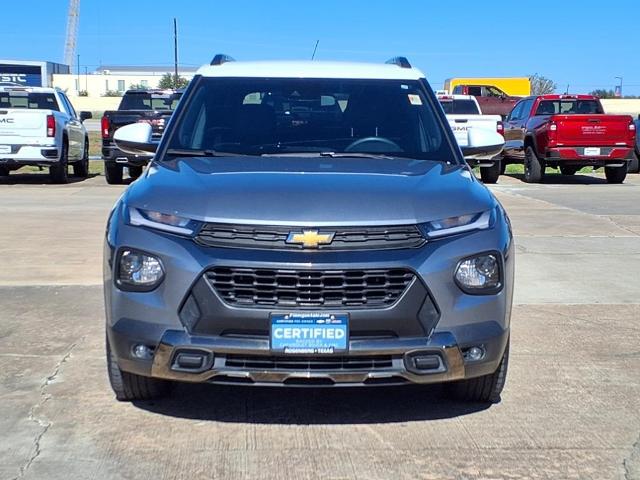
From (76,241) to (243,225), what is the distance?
6610mm

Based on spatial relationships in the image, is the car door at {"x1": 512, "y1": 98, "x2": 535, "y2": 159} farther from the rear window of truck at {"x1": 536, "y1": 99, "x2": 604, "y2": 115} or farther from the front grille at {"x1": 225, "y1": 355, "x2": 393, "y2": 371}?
the front grille at {"x1": 225, "y1": 355, "x2": 393, "y2": 371}

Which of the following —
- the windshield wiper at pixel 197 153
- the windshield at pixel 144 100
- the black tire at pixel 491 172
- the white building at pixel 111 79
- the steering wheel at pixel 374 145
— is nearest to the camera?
the windshield wiper at pixel 197 153

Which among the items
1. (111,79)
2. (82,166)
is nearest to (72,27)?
(111,79)

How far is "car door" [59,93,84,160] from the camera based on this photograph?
18188 millimetres

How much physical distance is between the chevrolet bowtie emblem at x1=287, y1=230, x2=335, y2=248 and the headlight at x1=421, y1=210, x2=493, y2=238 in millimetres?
446

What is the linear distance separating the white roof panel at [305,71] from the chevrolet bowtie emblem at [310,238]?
6.36 ft

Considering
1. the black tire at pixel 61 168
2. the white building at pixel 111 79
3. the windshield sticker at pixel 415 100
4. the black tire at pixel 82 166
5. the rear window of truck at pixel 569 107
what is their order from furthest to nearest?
the white building at pixel 111 79, the rear window of truck at pixel 569 107, the black tire at pixel 82 166, the black tire at pixel 61 168, the windshield sticker at pixel 415 100

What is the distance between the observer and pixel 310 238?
3.92 metres

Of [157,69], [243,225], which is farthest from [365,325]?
[157,69]

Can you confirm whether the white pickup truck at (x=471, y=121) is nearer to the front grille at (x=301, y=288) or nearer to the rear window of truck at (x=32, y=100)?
the rear window of truck at (x=32, y=100)

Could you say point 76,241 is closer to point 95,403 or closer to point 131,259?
point 95,403

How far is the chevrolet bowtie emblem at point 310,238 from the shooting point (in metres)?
3.91

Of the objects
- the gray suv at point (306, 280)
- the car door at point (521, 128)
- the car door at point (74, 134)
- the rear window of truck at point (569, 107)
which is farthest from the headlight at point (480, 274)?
the rear window of truck at point (569, 107)

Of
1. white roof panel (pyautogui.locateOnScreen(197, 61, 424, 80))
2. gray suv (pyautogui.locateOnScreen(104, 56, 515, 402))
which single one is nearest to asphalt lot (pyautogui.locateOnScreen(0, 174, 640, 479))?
gray suv (pyautogui.locateOnScreen(104, 56, 515, 402))
